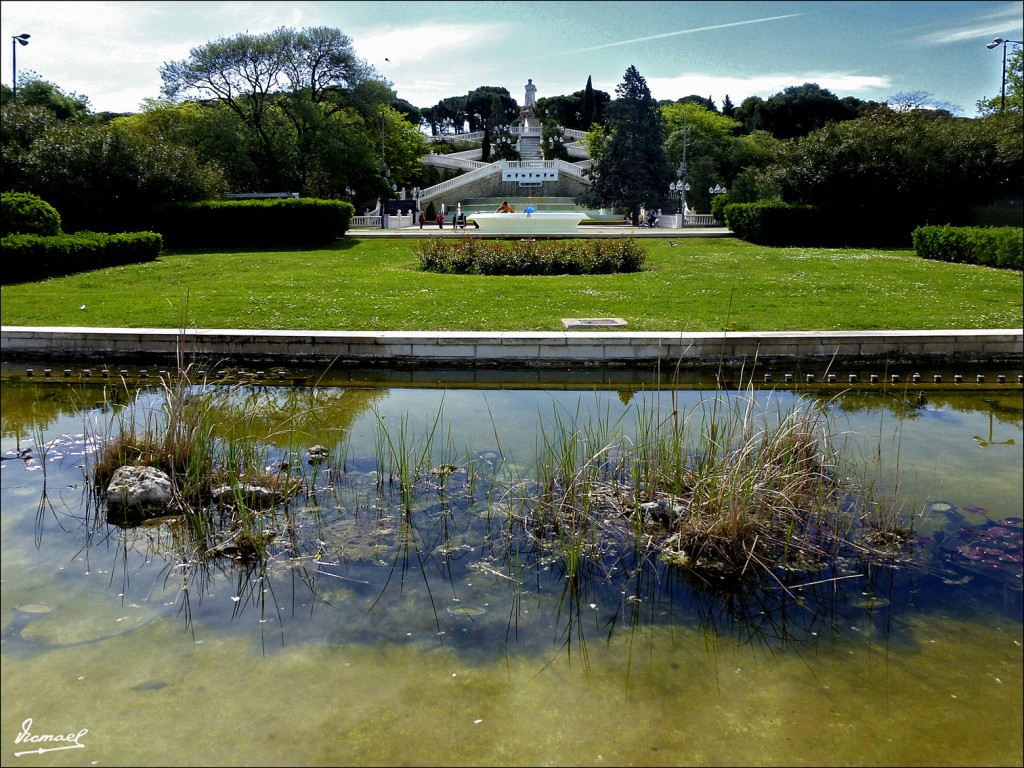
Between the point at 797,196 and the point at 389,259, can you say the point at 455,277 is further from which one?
the point at 797,196

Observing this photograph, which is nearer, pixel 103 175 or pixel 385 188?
pixel 103 175

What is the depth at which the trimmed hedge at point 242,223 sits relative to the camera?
22141 millimetres

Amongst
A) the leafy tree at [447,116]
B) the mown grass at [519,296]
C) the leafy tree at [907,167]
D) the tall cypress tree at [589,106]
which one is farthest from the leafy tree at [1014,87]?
the leafy tree at [447,116]

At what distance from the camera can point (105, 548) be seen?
4.70 meters

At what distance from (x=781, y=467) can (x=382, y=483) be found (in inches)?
98.1

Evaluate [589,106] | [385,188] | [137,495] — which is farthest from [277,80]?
[589,106]

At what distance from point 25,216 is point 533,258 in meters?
9.75

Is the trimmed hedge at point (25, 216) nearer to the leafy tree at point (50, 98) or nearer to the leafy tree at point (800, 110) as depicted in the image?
the leafy tree at point (50, 98)

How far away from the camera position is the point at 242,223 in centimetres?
2244

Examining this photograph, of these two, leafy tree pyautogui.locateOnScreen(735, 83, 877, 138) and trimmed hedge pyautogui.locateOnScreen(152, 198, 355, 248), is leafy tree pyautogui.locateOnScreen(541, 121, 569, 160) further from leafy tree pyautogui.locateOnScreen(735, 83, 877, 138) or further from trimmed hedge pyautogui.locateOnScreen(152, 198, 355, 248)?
trimmed hedge pyautogui.locateOnScreen(152, 198, 355, 248)

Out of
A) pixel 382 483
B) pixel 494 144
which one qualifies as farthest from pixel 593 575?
pixel 494 144

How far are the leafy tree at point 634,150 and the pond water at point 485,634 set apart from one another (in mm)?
33040

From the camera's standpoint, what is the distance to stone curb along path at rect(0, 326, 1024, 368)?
9156mm

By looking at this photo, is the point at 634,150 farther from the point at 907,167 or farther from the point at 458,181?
the point at 458,181
